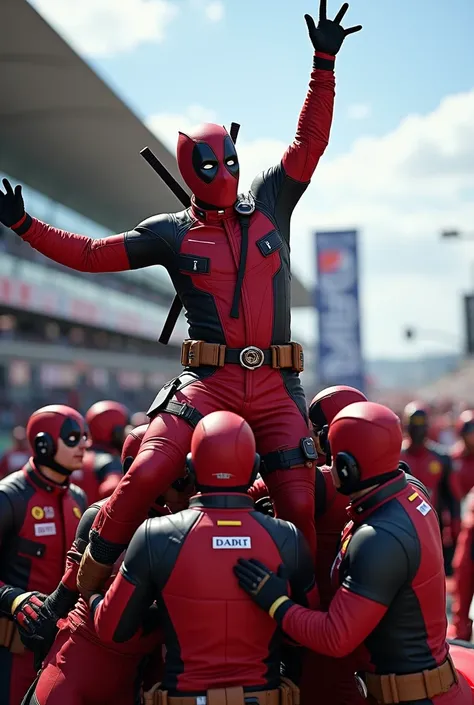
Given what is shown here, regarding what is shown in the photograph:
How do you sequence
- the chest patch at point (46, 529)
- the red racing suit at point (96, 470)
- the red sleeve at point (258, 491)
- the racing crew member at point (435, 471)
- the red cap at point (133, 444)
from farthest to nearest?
the racing crew member at point (435, 471) → the red racing suit at point (96, 470) → the chest patch at point (46, 529) → the red cap at point (133, 444) → the red sleeve at point (258, 491)

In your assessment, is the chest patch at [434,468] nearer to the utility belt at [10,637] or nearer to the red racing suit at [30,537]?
the red racing suit at [30,537]

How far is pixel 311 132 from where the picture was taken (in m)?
3.61

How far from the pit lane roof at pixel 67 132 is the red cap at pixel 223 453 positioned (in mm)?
12660

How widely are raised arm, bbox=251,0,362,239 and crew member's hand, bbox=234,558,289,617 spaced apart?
5.15 ft

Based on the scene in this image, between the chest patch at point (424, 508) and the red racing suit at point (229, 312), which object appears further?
the red racing suit at point (229, 312)

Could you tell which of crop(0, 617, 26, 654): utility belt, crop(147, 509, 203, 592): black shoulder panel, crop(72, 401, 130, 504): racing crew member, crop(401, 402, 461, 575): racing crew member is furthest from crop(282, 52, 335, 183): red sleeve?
crop(401, 402, 461, 575): racing crew member

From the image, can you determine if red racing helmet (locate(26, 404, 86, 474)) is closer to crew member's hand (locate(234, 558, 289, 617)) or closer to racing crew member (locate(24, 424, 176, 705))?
racing crew member (locate(24, 424, 176, 705))

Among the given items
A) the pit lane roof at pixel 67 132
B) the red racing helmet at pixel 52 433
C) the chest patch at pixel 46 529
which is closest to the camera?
the chest patch at pixel 46 529

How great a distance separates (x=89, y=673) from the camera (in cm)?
351

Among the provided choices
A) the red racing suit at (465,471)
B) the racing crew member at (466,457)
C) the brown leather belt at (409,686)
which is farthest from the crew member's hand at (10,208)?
the red racing suit at (465,471)

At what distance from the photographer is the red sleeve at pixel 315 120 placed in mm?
3574

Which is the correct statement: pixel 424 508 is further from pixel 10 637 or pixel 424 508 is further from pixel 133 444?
pixel 10 637

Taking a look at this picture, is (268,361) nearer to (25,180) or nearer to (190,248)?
(190,248)

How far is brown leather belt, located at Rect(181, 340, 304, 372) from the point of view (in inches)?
137
